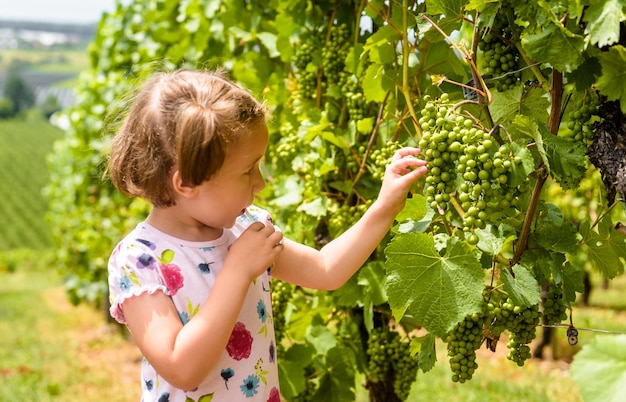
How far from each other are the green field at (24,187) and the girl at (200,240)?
98.1ft

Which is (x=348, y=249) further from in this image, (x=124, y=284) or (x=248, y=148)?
(x=124, y=284)

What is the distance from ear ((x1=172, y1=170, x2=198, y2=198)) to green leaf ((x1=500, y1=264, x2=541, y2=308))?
2.28 ft

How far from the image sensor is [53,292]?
13.0 metres

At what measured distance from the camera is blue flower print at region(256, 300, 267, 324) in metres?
1.91

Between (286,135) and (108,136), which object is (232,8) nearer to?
(286,135)

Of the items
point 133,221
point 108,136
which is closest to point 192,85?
point 108,136

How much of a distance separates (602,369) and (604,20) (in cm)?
57

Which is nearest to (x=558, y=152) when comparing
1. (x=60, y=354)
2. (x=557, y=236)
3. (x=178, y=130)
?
(x=557, y=236)

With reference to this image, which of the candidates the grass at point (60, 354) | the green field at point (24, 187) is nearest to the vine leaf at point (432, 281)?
the grass at point (60, 354)

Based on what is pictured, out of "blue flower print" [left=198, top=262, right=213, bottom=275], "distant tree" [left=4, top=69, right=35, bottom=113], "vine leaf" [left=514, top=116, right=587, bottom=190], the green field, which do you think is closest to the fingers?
"vine leaf" [left=514, top=116, right=587, bottom=190]

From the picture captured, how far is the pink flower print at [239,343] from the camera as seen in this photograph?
1.83 meters

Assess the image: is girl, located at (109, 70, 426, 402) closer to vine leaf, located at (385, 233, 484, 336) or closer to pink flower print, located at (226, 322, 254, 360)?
pink flower print, located at (226, 322, 254, 360)

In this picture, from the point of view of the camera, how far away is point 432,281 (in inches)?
61.9

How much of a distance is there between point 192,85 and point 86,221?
5.86 m
